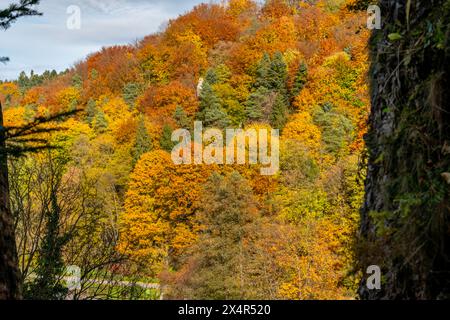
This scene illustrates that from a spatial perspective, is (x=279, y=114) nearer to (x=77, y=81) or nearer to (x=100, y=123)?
(x=100, y=123)

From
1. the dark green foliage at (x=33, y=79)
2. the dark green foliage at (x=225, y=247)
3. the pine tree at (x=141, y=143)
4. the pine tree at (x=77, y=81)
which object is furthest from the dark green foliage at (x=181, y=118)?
the dark green foliage at (x=33, y=79)

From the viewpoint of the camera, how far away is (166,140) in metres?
36.8

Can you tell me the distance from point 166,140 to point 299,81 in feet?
48.8

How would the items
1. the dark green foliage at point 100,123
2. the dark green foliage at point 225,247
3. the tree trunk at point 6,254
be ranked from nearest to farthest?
the tree trunk at point 6,254, the dark green foliage at point 225,247, the dark green foliage at point 100,123

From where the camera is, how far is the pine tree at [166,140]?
119 feet

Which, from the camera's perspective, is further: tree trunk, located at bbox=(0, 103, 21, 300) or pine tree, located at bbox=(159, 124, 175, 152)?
pine tree, located at bbox=(159, 124, 175, 152)

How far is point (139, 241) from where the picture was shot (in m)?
27.5

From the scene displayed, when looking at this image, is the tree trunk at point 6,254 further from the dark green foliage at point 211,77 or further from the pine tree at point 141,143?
the dark green foliage at point 211,77

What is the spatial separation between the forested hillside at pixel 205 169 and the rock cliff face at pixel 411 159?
309mm

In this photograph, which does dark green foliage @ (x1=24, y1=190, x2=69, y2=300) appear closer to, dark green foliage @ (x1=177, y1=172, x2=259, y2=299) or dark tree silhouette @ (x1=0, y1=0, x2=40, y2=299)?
dark tree silhouette @ (x1=0, y1=0, x2=40, y2=299)

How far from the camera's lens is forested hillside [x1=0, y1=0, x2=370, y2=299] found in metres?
10.3

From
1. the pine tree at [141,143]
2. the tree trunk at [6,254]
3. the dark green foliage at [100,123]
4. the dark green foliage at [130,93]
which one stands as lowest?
the pine tree at [141,143]

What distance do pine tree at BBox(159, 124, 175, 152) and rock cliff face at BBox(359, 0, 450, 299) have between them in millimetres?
33917

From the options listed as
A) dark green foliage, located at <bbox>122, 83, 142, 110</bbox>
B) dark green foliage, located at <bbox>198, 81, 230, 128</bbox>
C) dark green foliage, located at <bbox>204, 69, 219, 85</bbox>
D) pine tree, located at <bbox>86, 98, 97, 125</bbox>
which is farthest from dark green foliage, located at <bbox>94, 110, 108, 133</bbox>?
dark green foliage, located at <bbox>204, 69, 219, 85</bbox>
